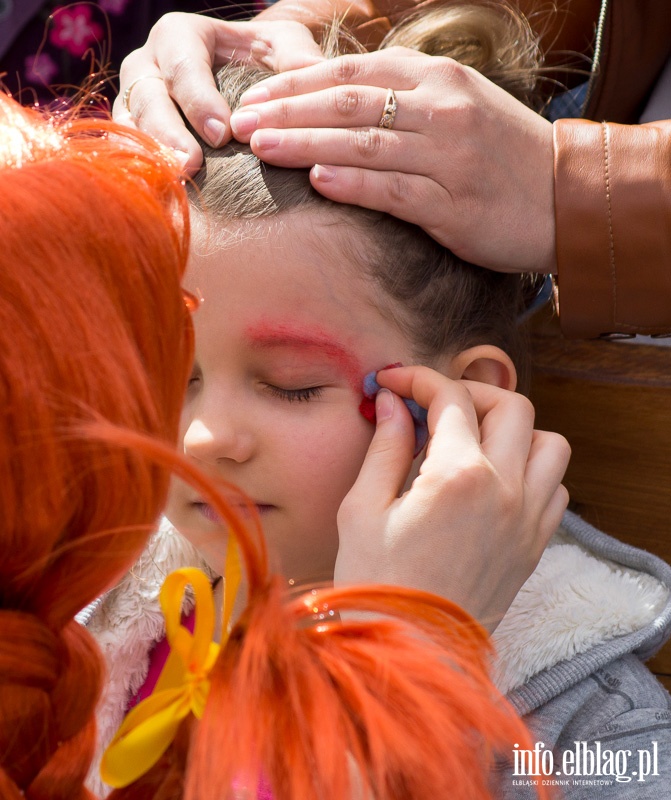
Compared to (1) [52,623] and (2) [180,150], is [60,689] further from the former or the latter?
(2) [180,150]

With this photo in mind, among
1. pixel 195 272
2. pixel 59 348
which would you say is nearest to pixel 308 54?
pixel 195 272

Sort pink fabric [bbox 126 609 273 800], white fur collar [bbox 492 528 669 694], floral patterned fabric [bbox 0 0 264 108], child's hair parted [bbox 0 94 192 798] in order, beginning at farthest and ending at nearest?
floral patterned fabric [bbox 0 0 264 108]
pink fabric [bbox 126 609 273 800]
white fur collar [bbox 492 528 669 694]
child's hair parted [bbox 0 94 192 798]

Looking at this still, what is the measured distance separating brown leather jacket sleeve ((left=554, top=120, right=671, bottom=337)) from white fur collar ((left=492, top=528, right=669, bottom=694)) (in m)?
0.36

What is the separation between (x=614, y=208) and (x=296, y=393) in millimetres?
414

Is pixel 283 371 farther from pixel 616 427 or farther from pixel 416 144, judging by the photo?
pixel 616 427

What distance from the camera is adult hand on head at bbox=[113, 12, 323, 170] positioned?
0.93 meters

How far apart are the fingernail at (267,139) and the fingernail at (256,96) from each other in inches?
1.8

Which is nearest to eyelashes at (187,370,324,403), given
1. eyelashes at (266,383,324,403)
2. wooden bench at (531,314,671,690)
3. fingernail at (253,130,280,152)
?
eyelashes at (266,383,324,403)

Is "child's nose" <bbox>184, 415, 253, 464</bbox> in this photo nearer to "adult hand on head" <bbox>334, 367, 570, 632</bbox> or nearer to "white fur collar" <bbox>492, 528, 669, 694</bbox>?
"adult hand on head" <bbox>334, 367, 570, 632</bbox>

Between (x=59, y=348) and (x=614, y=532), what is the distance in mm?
966

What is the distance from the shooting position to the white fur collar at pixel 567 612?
0.96 meters

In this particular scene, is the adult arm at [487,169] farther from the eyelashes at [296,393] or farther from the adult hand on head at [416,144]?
the eyelashes at [296,393]


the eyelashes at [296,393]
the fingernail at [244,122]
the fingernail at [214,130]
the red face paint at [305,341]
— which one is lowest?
the eyelashes at [296,393]

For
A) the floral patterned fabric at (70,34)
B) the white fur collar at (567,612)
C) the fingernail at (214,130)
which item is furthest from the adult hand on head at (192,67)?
the floral patterned fabric at (70,34)
